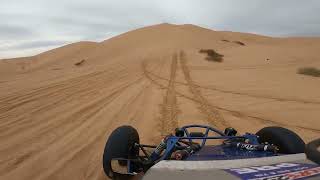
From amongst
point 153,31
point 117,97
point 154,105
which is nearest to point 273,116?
point 154,105

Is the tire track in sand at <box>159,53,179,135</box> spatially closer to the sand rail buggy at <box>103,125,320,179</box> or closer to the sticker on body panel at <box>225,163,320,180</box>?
the sand rail buggy at <box>103,125,320,179</box>

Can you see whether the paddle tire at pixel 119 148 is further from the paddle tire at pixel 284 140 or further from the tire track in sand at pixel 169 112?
the tire track in sand at pixel 169 112

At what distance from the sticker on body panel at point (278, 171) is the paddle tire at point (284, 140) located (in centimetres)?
193

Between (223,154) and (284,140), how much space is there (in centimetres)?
88

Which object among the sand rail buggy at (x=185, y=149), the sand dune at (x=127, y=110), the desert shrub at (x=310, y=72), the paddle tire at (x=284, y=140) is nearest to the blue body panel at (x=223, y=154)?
the sand rail buggy at (x=185, y=149)

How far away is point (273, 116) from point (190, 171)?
22.9 ft

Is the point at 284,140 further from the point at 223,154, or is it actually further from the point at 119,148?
the point at 119,148

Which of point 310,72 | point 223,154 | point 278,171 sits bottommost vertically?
point 223,154

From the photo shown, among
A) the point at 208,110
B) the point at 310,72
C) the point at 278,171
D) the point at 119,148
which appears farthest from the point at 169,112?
the point at 310,72

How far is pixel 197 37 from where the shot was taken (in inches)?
1939

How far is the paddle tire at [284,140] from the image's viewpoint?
558cm

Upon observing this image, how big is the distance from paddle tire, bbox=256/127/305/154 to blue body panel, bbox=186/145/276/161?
41 centimetres

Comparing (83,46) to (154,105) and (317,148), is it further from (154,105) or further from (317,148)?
(317,148)

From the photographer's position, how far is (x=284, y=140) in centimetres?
571
